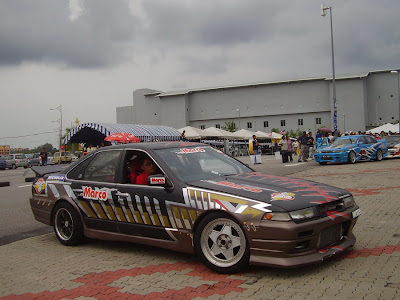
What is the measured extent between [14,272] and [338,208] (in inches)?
153

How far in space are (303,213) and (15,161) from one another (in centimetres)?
4470

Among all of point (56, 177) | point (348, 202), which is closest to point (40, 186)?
point (56, 177)

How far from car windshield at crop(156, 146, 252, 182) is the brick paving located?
3.45 ft

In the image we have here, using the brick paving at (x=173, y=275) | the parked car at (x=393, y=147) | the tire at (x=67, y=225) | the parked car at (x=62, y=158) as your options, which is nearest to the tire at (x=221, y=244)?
the brick paving at (x=173, y=275)

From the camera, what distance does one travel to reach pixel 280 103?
9356 cm

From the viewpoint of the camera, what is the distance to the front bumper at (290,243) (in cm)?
397

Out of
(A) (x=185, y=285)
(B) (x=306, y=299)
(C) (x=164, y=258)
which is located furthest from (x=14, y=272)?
(B) (x=306, y=299)

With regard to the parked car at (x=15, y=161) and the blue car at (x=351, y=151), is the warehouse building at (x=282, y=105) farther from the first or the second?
the blue car at (x=351, y=151)

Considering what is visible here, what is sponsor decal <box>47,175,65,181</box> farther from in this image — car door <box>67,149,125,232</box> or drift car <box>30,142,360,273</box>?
car door <box>67,149,125,232</box>

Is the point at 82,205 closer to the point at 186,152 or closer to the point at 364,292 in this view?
the point at 186,152

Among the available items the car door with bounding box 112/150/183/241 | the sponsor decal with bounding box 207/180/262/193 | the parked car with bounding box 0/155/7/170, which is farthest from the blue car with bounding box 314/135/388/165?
the parked car with bounding box 0/155/7/170

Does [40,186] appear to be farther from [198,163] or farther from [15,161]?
[15,161]

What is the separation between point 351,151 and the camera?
20156mm

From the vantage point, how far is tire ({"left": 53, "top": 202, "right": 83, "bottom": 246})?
585 centimetres
